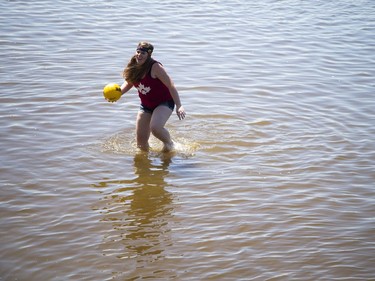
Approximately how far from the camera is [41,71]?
12242 millimetres

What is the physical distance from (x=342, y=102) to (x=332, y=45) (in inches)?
163

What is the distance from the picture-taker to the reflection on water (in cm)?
662

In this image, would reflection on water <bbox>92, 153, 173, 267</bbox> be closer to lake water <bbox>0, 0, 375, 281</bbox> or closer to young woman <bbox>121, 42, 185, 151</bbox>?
lake water <bbox>0, 0, 375, 281</bbox>

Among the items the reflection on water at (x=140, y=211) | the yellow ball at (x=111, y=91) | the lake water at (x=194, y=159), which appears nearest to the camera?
the lake water at (x=194, y=159)

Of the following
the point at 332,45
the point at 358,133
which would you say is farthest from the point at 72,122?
the point at 332,45

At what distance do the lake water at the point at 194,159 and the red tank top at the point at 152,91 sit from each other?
0.79m

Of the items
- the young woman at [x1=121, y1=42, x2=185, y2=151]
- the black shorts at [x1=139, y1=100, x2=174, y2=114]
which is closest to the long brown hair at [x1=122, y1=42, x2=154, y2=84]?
the young woman at [x1=121, y1=42, x2=185, y2=151]

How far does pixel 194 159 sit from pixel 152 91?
113cm

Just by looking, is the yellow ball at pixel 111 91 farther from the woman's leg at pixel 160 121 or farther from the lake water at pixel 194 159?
the lake water at pixel 194 159

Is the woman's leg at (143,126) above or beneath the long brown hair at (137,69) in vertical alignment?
beneath

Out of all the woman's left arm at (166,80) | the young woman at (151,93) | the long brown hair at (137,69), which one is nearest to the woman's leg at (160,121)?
the young woman at (151,93)

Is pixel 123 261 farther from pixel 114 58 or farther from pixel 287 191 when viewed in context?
pixel 114 58

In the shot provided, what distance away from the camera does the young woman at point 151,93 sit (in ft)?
27.9

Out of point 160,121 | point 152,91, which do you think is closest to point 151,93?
point 152,91
